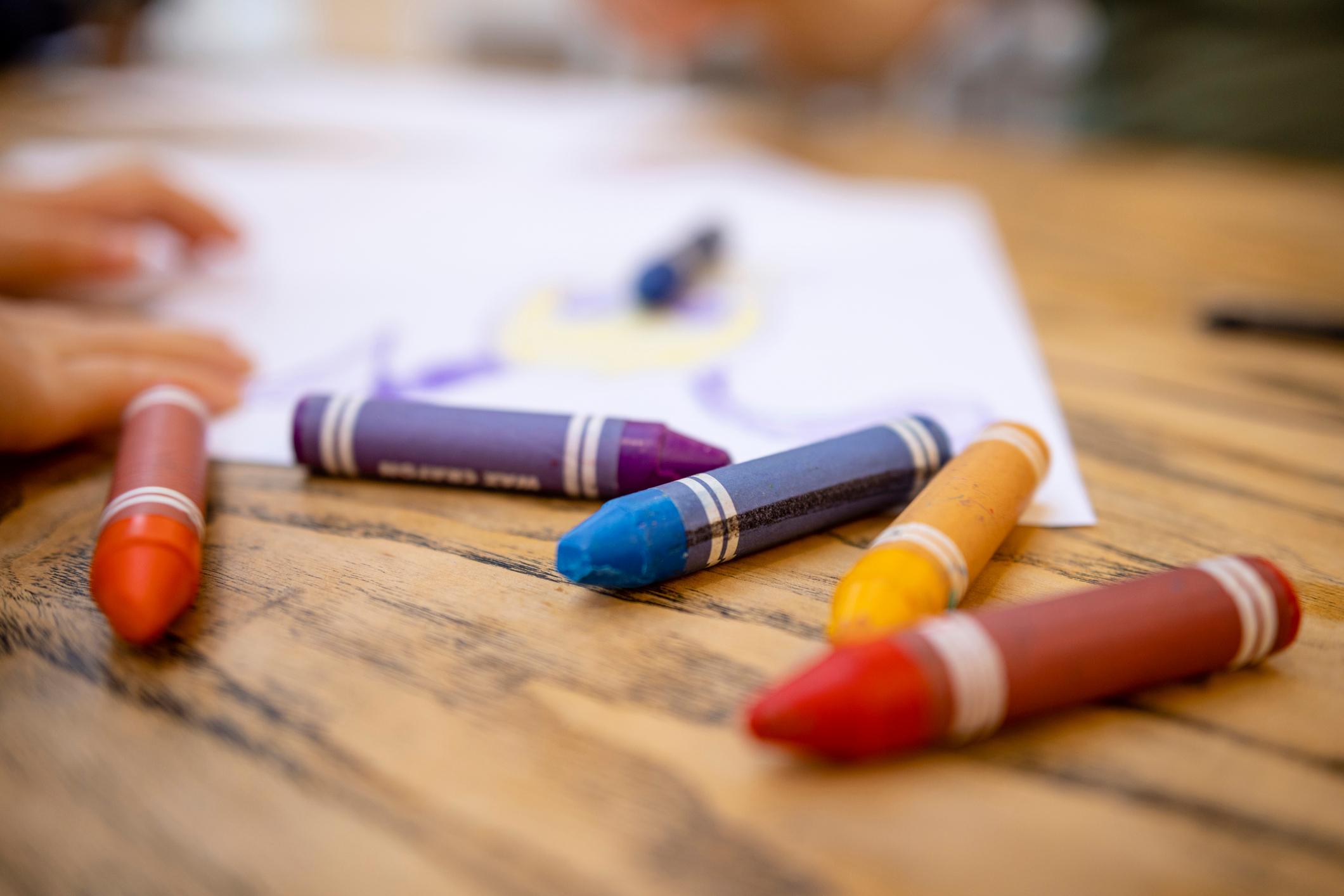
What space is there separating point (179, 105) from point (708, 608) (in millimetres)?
1251

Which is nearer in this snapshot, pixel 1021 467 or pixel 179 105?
pixel 1021 467

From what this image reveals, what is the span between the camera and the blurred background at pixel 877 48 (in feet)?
3.75

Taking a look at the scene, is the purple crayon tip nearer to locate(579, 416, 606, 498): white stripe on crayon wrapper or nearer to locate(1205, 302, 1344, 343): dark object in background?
locate(579, 416, 606, 498): white stripe on crayon wrapper

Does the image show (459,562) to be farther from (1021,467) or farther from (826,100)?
(826,100)

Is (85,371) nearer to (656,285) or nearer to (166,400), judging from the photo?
(166,400)

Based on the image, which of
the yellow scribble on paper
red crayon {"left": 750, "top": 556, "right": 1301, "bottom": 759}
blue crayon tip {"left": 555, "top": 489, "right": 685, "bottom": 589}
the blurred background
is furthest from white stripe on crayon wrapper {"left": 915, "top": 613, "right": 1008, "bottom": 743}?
the blurred background

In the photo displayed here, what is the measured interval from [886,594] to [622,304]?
40 cm

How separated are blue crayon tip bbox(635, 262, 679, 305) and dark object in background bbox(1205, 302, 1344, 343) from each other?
42 cm

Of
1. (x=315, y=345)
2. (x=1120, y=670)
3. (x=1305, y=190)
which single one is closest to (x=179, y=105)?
(x=315, y=345)

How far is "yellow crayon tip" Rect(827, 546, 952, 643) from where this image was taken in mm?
295

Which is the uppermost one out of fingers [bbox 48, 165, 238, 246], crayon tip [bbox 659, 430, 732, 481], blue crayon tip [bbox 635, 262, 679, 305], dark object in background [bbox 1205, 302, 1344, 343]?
fingers [bbox 48, 165, 238, 246]

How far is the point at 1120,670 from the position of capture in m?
0.28

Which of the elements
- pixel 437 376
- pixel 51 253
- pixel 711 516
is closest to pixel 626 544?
pixel 711 516

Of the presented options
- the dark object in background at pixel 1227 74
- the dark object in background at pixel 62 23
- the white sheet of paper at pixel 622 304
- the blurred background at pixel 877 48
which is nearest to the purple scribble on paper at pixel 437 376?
the white sheet of paper at pixel 622 304
